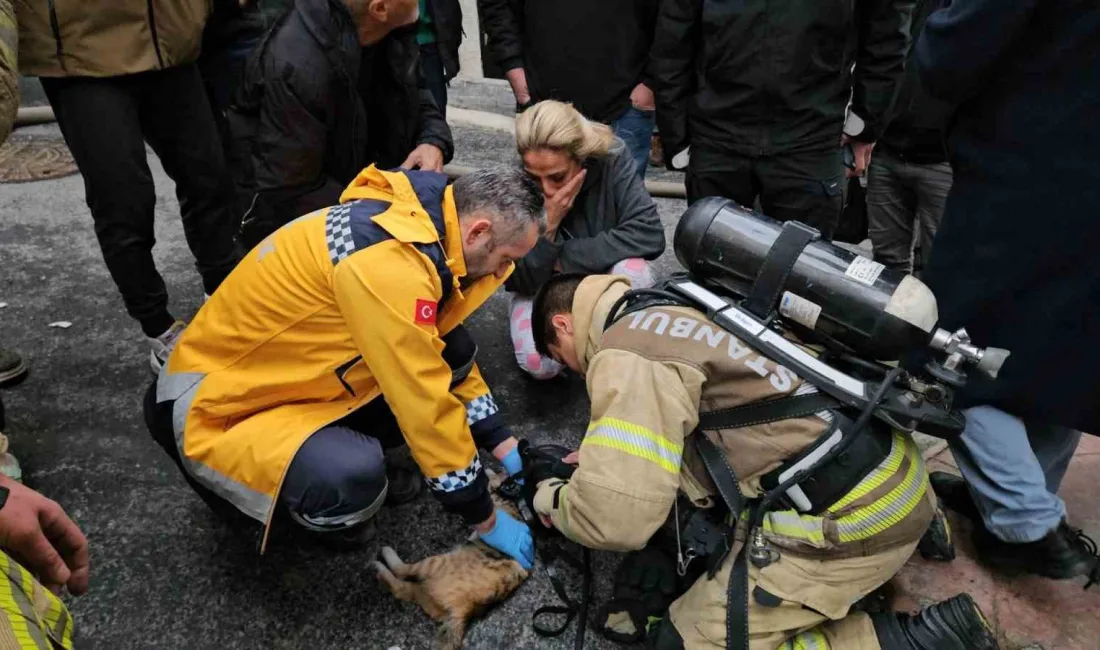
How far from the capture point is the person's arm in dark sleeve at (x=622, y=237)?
2859 mm

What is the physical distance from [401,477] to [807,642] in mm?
1319

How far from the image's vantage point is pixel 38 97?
610 centimetres

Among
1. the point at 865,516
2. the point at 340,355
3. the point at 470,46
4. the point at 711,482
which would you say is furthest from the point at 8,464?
the point at 470,46

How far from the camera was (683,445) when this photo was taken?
171 centimetres

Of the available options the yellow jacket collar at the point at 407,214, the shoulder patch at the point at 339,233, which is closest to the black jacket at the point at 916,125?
the yellow jacket collar at the point at 407,214

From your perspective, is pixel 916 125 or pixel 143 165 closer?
pixel 143 165

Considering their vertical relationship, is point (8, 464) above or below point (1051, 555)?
above

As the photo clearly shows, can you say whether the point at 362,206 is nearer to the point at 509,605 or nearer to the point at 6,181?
the point at 509,605

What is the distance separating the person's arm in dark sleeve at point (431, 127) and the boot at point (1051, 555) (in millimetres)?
2480

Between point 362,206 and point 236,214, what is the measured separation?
152 cm

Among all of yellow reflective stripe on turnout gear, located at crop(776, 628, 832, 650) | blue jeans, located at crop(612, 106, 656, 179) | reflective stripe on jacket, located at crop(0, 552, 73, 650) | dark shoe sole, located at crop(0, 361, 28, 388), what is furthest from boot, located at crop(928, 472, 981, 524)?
dark shoe sole, located at crop(0, 361, 28, 388)

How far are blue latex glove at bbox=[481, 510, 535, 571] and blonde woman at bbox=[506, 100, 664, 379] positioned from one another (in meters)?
0.87

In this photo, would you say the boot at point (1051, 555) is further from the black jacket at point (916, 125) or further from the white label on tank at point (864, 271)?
the black jacket at point (916, 125)

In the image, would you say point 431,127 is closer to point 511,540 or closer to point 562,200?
point 562,200
